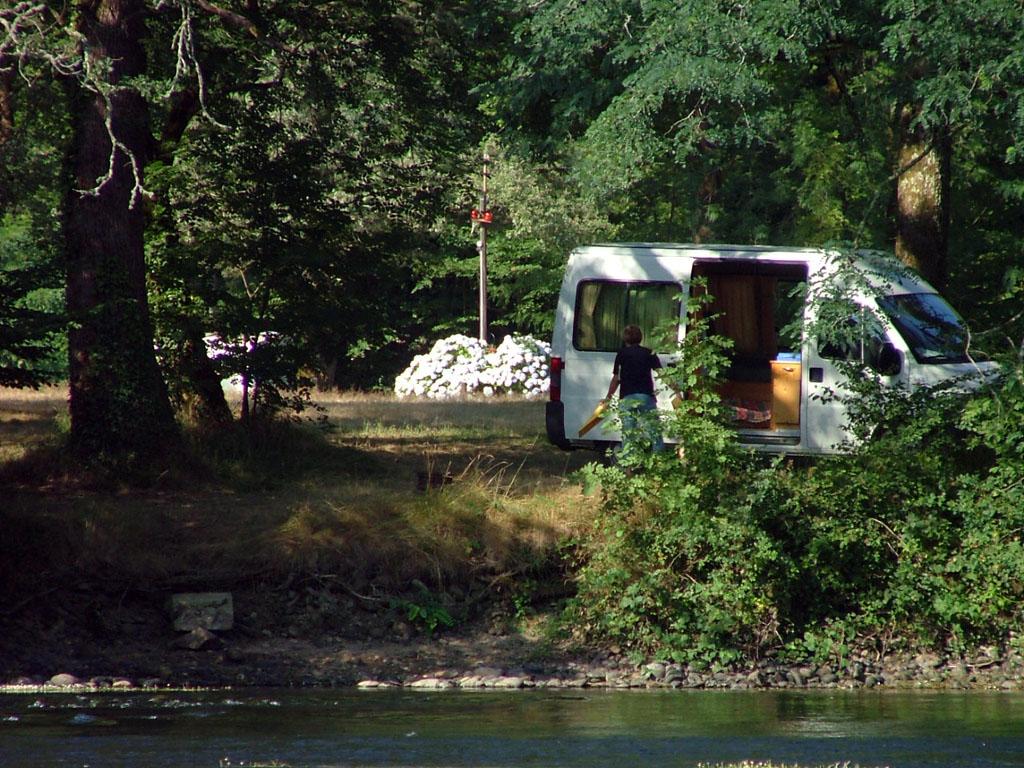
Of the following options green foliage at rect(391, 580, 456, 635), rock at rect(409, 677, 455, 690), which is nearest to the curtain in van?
green foliage at rect(391, 580, 456, 635)

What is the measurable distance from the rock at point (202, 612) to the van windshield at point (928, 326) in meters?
6.64

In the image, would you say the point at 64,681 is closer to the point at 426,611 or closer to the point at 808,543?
the point at 426,611

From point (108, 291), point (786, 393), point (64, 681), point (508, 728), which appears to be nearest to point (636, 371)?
point (786, 393)

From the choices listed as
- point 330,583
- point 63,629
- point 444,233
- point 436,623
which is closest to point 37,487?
point 63,629

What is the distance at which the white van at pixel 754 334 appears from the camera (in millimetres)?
14328

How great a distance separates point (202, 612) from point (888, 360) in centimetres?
692

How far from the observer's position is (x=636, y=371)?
14.0 metres

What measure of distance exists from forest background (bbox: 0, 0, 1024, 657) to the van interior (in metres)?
1.46

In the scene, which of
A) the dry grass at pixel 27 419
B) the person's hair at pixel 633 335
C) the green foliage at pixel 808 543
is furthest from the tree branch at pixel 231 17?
the green foliage at pixel 808 543

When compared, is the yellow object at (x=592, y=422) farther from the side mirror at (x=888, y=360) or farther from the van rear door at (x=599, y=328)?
the side mirror at (x=888, y=360)

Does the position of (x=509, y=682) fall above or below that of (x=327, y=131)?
below

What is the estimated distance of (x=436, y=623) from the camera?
12.8 m

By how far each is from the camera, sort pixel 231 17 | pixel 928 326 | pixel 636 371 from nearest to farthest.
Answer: pixel 636 371
pixel 928 326
pixel 231 17

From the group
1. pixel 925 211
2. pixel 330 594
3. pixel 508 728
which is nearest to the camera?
pixel 508 728
